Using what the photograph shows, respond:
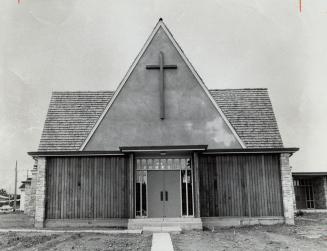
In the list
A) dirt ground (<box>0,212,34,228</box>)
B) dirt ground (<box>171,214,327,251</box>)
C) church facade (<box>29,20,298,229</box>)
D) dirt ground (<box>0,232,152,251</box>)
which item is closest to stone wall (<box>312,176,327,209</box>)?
church facade (<box>29,20,298,229</box>)

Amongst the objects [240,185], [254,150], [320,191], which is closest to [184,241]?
[240,185]

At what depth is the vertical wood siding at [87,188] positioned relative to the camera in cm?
2048

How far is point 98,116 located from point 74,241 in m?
10.6

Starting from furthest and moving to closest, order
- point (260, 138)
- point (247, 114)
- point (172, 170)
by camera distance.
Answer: point (247, 114), point (260, 138), point (172, 170)

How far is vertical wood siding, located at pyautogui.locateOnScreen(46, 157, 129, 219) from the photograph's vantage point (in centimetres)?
2048

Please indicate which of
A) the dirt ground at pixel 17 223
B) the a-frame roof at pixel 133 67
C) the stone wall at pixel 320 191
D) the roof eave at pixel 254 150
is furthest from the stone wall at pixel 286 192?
the stone wall at pixel 320 191

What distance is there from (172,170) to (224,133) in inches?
135

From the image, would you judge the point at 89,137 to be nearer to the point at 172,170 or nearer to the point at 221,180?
the point at 172,170

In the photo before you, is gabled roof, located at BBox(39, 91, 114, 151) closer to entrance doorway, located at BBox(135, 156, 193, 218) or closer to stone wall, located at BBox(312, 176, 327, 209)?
entrance doorway, located at BBox(135, 156, 193, 218)

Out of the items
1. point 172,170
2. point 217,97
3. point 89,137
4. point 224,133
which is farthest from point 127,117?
point 217,97

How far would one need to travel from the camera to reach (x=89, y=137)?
2089cm

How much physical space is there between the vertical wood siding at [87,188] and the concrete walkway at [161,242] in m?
4.76

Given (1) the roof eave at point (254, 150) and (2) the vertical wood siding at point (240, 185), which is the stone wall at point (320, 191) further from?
(1) the roof eave at point (254, 150)

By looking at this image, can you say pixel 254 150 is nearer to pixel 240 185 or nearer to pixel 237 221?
pixel 240 185
